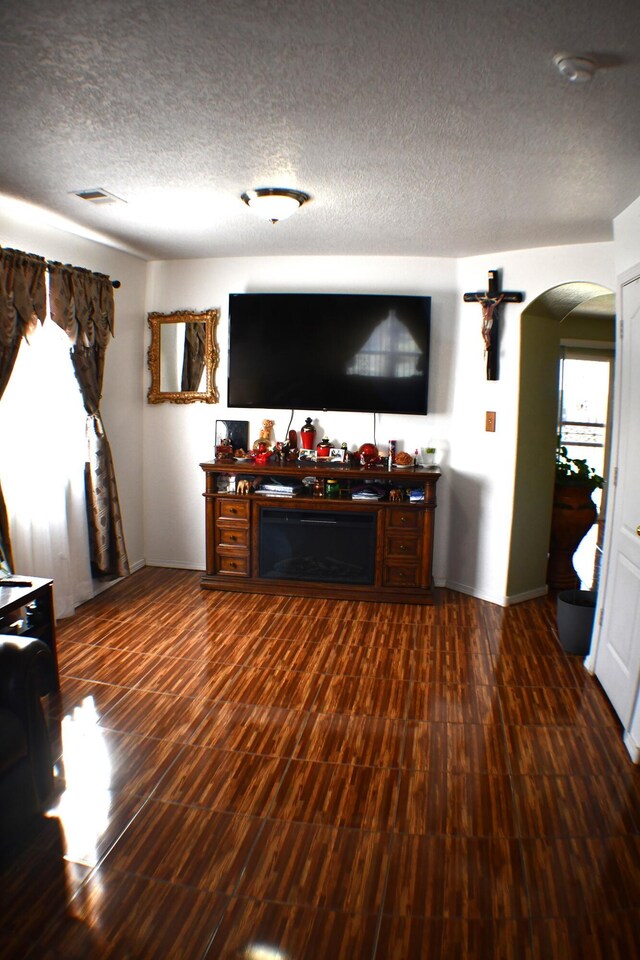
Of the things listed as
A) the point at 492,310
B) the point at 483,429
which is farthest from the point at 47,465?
the point at 492,310

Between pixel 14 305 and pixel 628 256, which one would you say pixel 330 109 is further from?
pixel 14 305

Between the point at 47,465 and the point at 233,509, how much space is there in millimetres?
1325

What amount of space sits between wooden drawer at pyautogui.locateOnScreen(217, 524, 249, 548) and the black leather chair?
7.40 feet

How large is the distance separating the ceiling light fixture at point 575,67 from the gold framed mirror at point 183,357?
337 cm

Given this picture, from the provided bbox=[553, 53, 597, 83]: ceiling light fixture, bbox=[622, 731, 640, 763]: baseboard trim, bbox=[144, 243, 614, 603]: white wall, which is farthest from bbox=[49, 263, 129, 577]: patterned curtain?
bbox=[622, 731, 640, 763]: baseboard trim

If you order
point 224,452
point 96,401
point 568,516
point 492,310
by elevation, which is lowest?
point 568,516

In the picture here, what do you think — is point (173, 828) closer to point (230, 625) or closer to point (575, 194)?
point (230, 625)

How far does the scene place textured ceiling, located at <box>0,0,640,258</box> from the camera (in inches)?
64.7

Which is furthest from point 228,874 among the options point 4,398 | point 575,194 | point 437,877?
point 575,194

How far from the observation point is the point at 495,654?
11.9 feet

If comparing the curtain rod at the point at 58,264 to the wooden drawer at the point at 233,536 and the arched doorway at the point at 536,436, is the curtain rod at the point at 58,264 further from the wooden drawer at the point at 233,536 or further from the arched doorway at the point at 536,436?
the arched doorway at the point at 536,436

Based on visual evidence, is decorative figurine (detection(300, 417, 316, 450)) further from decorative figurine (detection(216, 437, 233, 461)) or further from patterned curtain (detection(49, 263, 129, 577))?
patterned curtain (detection(49, 263, 129, 577))

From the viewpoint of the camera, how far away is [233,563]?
15.2ft

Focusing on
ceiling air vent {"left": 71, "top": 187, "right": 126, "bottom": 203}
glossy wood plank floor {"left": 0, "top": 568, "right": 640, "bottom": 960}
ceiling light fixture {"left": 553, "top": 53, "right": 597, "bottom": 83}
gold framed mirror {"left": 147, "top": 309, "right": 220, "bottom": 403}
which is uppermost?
ceiling air vent {"left": 71, "top": 187, "right": 126, "bottom": 203}
